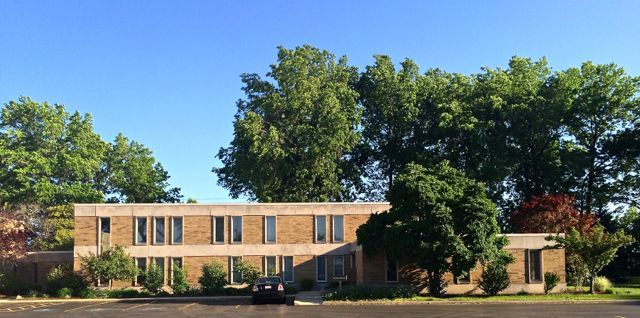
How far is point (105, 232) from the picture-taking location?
145 feet

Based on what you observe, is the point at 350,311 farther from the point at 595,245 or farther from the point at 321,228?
the point at 321,228

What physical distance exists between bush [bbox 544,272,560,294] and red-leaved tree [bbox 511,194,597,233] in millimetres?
3930

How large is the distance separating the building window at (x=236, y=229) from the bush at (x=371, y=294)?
46.6 ft

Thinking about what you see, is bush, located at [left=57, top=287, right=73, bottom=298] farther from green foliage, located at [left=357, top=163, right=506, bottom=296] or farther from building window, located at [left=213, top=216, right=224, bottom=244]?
green foliage, located at [left=357, top=163, right=506, bottom=296]

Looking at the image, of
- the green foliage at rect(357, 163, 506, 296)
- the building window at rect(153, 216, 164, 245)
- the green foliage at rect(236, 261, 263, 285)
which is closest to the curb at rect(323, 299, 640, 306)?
the green foliage at rect(357, 163, 506, 296)

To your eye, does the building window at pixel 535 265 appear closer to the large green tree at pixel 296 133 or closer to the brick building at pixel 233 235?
the brick building at pixel 233 235

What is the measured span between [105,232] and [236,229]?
365 inches

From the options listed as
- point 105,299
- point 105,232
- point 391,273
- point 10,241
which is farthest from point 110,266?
point 391,273

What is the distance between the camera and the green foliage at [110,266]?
4053cm

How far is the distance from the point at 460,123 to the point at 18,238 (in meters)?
36.5

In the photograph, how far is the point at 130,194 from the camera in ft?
226

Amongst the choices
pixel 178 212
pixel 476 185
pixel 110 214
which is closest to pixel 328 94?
pixel 178 212

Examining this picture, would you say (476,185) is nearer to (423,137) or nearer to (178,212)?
(178,212)

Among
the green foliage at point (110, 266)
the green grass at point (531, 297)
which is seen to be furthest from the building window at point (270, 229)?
the green grass at point (531, 297)
